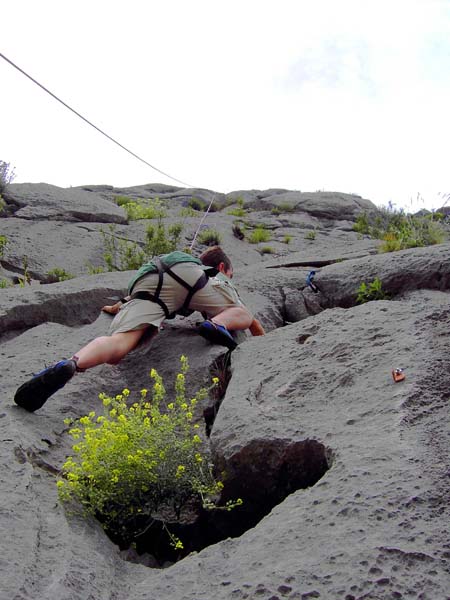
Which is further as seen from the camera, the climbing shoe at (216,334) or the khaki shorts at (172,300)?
the khaki shorts at (172,300)

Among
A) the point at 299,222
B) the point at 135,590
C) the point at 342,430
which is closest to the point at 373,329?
the point at 342,430

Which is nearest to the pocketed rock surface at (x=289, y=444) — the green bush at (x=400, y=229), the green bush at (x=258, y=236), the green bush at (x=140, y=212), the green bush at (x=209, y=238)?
the green bush at (x=400, y=229)

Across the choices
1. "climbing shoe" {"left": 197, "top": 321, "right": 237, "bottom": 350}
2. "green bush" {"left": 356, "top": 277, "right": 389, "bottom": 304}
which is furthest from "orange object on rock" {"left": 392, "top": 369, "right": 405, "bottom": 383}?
"green bush" {"left": 356, "top": 277, "right": 389, "bottom": 304}

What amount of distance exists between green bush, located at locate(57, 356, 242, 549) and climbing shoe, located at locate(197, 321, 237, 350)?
157cm

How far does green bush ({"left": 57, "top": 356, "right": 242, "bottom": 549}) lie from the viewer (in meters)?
3.14

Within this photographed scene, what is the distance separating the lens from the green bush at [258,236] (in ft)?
38.7

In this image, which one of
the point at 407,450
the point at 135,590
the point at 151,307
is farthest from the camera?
the point at 151,307

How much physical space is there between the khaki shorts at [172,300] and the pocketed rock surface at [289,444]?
0.28m

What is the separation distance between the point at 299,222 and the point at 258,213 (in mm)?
1296

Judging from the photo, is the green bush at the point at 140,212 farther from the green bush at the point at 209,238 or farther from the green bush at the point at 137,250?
the green bush at the point at 137,250

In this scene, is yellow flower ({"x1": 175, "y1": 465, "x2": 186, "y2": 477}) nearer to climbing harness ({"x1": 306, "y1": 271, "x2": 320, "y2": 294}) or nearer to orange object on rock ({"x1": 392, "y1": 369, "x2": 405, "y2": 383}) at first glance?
orange object on rock ({"x1": 392, "y1": 369, "x2": 405, "y2": 383})

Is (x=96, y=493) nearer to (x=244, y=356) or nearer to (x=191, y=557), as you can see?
(x=191, y=557)

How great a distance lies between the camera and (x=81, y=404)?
438cm

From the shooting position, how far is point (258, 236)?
1184 centimetres
